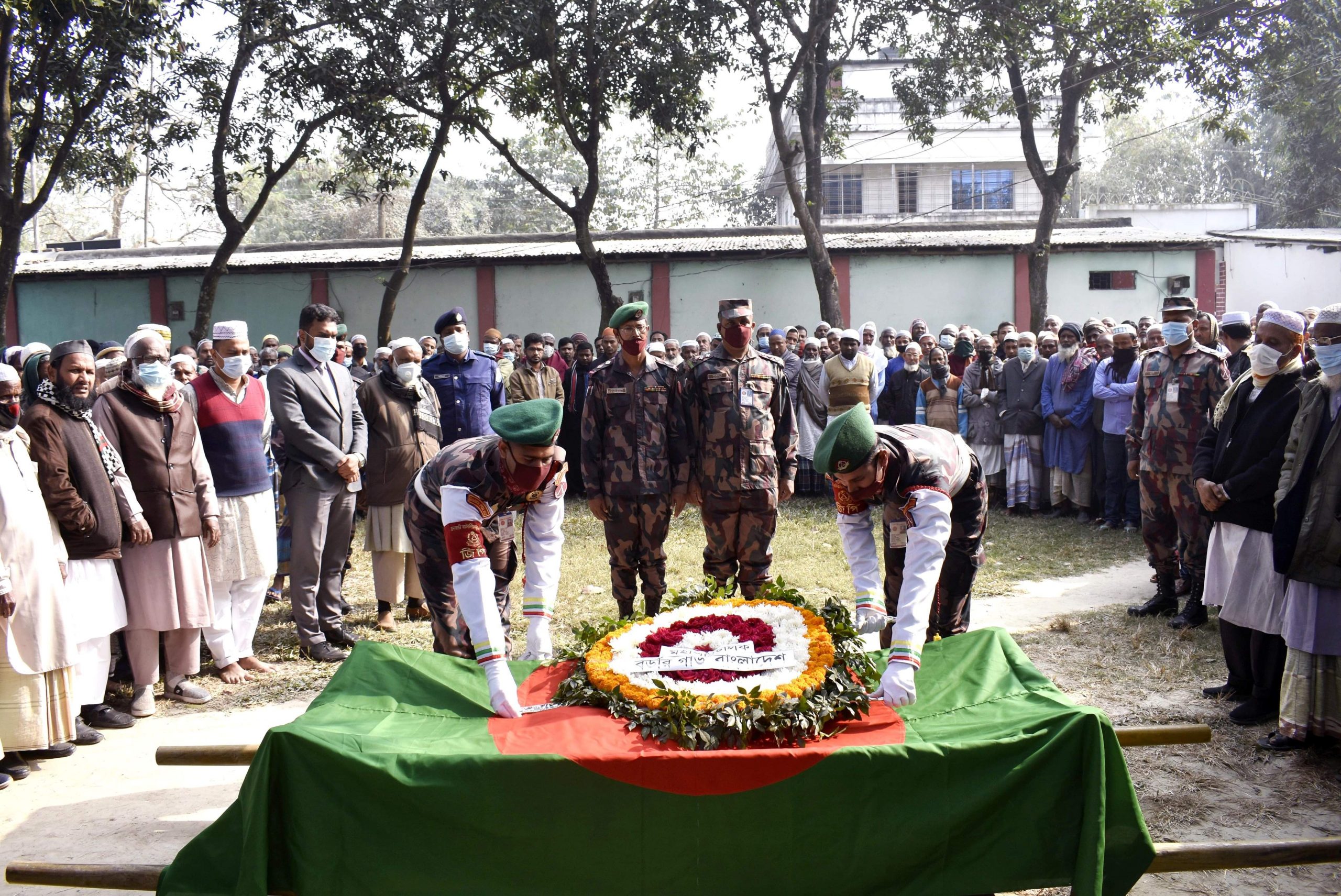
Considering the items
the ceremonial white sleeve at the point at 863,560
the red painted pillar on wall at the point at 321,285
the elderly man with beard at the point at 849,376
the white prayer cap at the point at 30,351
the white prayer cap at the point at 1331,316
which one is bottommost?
the ceremonial white sleeve at the point at 863,560

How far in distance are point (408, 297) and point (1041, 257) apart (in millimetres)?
11983

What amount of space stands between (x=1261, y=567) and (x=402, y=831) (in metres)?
4.18

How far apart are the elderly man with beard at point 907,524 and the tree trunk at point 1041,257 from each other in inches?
558

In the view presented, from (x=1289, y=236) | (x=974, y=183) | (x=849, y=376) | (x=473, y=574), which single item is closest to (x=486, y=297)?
(x=849, y=376)

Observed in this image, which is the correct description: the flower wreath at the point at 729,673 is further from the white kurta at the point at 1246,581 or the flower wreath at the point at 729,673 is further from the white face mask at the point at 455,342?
the white face mask at the point at 455,342

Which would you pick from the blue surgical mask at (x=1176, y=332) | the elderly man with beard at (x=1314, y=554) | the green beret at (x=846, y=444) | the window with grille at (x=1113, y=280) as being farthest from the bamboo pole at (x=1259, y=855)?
the window with grille at (x=1113, y=280)

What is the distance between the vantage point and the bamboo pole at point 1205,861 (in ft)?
9.95

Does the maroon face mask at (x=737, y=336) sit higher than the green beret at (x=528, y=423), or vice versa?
the maroon face mask at (x=737, y=336)

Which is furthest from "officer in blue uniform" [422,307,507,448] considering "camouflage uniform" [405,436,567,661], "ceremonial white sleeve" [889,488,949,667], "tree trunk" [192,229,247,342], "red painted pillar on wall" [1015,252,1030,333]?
"red painted pillar on wall" [1015,252,1030,333]

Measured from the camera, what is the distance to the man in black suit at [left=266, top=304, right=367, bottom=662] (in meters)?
6.31

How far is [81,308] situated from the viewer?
21516mm

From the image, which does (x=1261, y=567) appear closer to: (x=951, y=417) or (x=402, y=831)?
(x=402, y=831)

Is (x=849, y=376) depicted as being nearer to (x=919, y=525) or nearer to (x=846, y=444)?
(x=919, y=525)

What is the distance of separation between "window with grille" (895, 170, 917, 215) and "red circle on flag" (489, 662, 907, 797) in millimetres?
33869
